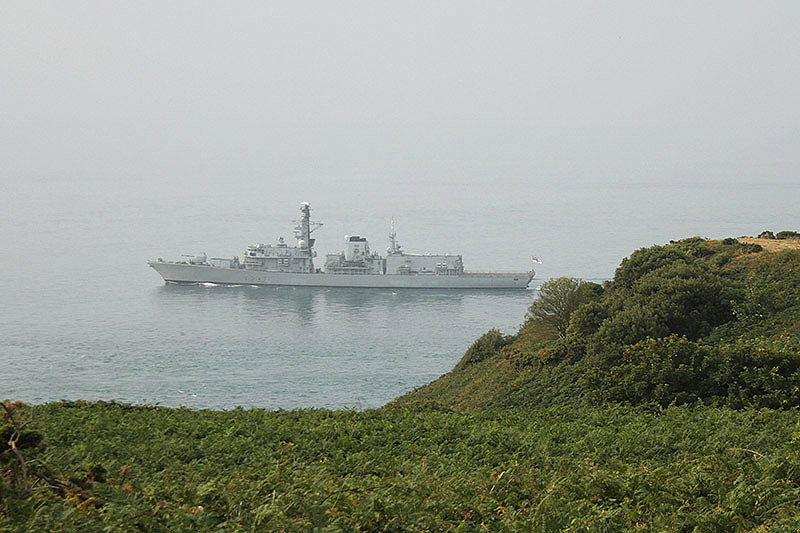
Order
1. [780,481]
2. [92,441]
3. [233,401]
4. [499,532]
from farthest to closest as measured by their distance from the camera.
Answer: [233,401] → [92,441] → [780,481] → [499,532]

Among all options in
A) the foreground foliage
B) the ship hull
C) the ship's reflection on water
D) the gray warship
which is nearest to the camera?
the foreground foliage

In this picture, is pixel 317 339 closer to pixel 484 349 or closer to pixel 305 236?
pixel 484 349

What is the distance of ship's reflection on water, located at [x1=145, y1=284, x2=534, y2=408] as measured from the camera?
29922 mm

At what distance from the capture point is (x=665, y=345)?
47.1 ft

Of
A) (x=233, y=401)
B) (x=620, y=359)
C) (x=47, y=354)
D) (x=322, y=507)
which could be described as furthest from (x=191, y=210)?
(x=322, y=507)

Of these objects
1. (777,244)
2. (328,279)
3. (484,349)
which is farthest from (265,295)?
(777,244)

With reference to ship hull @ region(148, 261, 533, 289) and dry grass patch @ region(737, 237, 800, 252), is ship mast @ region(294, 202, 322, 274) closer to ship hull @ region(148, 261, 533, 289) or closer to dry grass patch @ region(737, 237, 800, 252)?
ship hull @ region(148, 261, 533, 289)

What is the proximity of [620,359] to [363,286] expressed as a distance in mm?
45573

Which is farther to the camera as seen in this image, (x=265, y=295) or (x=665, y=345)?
(x=265, y=295)

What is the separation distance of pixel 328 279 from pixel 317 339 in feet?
67.4

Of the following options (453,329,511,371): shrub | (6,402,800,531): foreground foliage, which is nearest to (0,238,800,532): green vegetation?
(6,402,800,531): foreground foliage

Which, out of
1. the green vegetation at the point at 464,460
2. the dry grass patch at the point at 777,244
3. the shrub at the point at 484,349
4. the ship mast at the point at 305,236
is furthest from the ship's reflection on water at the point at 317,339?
the dry grass patch at the point at 777,244

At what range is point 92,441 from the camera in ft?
28.6

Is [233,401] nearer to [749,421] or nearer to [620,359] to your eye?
[620,359]
